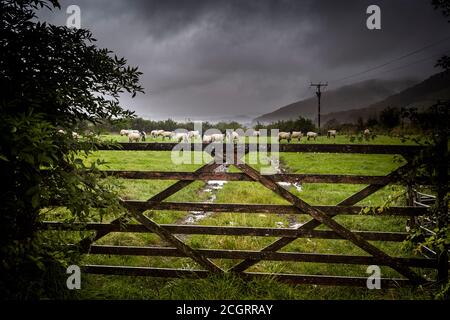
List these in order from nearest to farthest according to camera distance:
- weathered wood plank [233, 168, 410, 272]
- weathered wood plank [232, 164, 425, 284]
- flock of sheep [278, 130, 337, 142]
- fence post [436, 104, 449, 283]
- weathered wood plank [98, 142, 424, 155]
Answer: fence post [436, 104, 449, 283] < weathered wood plank [98, 142, 424, 155] < weathered wood plank [233, 168, 410, 272] < weathered wood plank [232, 164, 425, 284] < flock of sheep [278, 130, 337, 142]

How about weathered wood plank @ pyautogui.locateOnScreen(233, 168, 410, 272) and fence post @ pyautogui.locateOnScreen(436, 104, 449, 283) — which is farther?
weathered wood plank @ pyautogui.locateOnScreen(233, 168, 410, 272)

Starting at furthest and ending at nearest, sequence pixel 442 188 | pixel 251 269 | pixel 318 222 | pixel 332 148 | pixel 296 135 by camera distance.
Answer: pixel 296 135
pixel 251 269
pixel 318 222
pixel 332 148
pixel 442 188

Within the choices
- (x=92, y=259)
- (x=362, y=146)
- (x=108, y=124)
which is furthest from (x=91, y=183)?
(x=362, y=146)

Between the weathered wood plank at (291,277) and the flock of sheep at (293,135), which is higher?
the flock of sheep at (293,135)

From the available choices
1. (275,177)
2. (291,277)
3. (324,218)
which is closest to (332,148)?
(275,177)

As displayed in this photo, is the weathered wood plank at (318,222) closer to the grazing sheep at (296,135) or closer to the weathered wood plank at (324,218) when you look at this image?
A: the weathered wood plank at (324,218)

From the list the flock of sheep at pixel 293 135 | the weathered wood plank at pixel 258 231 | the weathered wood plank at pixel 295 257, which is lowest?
the weathered wood plank at pixel 295 257

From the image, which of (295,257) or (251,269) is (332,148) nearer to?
(295,257)

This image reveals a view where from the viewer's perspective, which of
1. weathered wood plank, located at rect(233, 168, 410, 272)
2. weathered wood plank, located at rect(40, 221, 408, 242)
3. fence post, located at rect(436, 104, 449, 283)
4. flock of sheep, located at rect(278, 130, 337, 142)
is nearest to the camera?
fence post, located at rect(436, 104, 449, 283)

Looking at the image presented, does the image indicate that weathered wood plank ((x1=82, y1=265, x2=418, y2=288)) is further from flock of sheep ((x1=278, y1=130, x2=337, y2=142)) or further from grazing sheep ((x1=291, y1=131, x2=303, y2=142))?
grazing sheep ((x1=291, y1=131, x2=303, y2=142))

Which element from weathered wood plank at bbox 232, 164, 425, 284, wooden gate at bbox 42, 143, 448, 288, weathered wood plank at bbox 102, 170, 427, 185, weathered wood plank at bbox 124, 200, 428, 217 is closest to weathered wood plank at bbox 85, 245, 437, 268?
wooden gate at bbox 42, 143, 448, 288

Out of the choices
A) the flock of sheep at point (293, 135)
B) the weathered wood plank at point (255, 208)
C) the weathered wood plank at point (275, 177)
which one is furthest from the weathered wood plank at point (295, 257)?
the flock of sheep at point (293, 135)

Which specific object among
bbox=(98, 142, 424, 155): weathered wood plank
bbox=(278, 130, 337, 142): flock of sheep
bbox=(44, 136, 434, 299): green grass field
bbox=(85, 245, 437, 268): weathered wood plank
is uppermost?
bbox=(278, 130, 337, 142): flock of sheep
